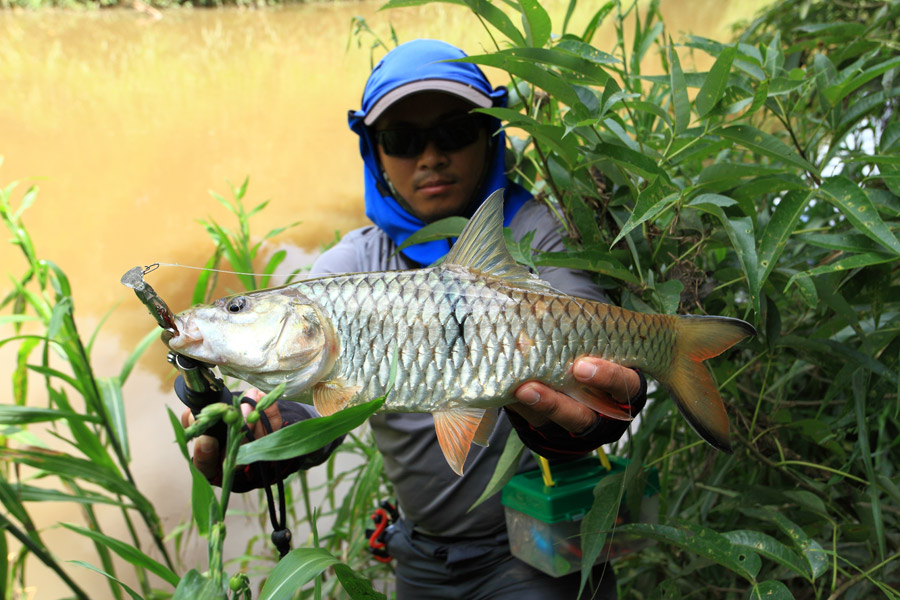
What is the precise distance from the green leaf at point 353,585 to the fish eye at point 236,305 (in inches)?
12.1

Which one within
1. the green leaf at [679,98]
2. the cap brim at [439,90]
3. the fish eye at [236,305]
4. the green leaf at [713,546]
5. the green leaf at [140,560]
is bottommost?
the green leaf at [713,546]

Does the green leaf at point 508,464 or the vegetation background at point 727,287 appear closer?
the vegetation background at point 727,287

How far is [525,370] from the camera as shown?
86 centimetres

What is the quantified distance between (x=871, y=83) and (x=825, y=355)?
77 centimetres

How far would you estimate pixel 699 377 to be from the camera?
92 centimetres

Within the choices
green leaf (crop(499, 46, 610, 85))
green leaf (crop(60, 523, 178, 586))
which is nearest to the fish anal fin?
green leaf (crop(499, 46, 610, 85))

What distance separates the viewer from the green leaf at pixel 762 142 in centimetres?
100

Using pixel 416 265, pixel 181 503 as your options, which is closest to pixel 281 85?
pixel 181 503

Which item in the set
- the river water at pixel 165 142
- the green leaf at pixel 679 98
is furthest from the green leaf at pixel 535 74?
the river water at pixel 165 142

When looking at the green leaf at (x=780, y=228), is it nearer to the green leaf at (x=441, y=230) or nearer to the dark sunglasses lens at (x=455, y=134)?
the green leaf at (x=441, y=230)

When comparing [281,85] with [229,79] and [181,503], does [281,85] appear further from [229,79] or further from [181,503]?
[181,503]

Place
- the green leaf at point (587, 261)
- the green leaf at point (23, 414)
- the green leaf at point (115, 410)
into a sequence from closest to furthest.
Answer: the green leaf at point (587, 261) → the green leaf at point (23, 414) → the green leaf at point (115, 410)

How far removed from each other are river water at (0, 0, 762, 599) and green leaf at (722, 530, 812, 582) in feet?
7.17

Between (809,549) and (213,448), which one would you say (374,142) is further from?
(809,549)
